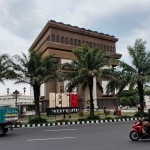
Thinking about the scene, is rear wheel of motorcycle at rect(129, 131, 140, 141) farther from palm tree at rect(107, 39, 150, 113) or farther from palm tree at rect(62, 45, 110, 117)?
palm tree at rect(107, 39, 150, 113)


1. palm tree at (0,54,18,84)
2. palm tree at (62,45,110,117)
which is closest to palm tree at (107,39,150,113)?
palm tree at (62,45,110,117)

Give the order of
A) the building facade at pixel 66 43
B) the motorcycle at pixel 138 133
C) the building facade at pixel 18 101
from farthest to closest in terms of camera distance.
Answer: the building facade at pixel 66 43
the building facade at pixel 18 101
the motorcycle at pixel 138 133

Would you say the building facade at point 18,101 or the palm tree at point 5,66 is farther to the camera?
the building facade at point 18,101

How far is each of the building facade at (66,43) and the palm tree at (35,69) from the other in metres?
32.4

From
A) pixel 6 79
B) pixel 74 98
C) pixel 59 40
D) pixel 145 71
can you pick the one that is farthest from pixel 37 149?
pixel 59 40

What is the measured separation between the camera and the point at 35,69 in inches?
897

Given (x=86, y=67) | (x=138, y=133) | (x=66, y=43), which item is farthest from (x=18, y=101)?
(x=138, y=133)

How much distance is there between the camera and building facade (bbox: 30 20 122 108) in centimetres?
5697

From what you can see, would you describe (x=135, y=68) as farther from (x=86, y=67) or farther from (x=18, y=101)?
(x=18, y=101)

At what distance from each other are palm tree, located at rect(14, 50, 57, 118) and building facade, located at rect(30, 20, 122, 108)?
32.4 metres

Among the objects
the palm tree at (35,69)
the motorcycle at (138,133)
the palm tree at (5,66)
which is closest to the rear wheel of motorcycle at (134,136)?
the motorcycle at (138,133)

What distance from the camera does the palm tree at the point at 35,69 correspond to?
2256 cm

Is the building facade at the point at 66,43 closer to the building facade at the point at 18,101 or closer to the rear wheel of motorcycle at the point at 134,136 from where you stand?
the building facade at the point at 18,101

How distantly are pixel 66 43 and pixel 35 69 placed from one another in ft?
128
